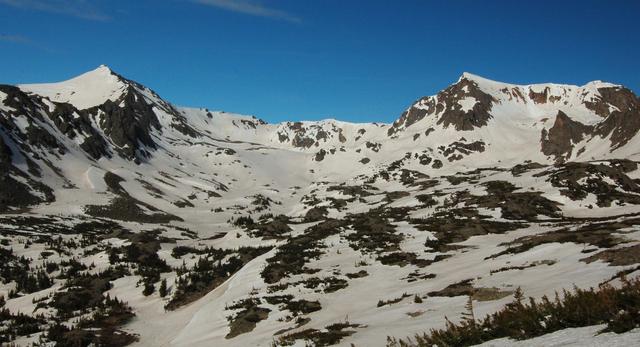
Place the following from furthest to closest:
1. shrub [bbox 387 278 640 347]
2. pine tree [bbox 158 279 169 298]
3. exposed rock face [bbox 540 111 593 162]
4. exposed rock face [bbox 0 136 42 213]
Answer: exposed rock face [bbox 540 111 593 162] < exposed rock face [bbox 0 136 42 213] < pine tree [bbox 158 279 169 298] < shrub [bbox 387 278 640 347]

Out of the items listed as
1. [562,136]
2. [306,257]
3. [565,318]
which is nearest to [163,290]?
[306,257]

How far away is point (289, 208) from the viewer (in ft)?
523

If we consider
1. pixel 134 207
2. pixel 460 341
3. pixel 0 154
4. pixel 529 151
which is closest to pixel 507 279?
pixel 460 341

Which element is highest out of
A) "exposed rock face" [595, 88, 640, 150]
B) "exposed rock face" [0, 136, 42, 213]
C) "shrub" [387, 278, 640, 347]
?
"exposed rock face" [0, 136, 42, 213]

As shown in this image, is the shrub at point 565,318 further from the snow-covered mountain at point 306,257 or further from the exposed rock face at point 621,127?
the exposed rock face at point 621,127

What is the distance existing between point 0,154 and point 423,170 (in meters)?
130

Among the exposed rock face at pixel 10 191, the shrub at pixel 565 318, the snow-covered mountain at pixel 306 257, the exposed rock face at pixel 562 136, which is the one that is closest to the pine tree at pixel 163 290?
the snow-covered mountain at pixel 306 257

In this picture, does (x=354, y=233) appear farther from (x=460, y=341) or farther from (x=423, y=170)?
(x=423, y=170)

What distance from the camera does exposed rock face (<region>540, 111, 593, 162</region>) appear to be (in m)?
176

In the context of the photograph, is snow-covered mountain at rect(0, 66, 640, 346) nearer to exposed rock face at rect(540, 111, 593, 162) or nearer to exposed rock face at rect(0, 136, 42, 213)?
exposed rock face at rect(0, 136, 42, 213)

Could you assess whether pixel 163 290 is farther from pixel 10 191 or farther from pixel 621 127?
pixel 621 127

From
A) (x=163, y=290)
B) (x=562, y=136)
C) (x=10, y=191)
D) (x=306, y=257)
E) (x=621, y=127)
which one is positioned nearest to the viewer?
(x=163, y=290)

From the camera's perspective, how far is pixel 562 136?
182 meters

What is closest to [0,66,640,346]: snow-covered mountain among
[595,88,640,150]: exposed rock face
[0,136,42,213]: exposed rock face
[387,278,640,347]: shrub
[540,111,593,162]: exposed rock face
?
[0,136,42,213]: exposed rock face
